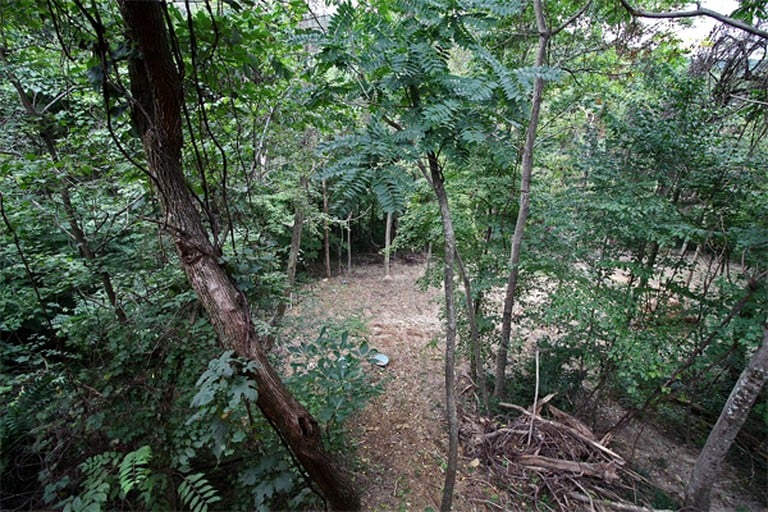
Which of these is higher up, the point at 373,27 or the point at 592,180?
the point at 373,27

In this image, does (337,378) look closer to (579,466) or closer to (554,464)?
(554,464)

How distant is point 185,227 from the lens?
1.56 m

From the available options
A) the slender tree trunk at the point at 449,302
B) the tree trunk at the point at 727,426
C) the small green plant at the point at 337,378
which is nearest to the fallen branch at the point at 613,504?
the tree trunk at the point at 727,426

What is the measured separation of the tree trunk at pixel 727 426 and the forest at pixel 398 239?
25 millimetres

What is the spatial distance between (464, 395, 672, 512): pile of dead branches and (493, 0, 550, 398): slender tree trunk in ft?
2.07

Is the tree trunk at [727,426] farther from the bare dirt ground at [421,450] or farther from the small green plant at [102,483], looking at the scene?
the small green plant at [102,483]

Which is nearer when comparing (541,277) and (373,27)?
(373,27)

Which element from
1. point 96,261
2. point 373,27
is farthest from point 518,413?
point 96,261

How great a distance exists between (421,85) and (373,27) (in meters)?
0.38

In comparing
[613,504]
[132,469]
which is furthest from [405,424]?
[132,469]

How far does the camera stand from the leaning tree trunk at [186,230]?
4.59 feet

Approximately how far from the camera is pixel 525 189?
324cm

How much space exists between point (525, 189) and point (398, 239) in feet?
7.78

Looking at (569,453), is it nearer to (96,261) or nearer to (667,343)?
(667,343)
